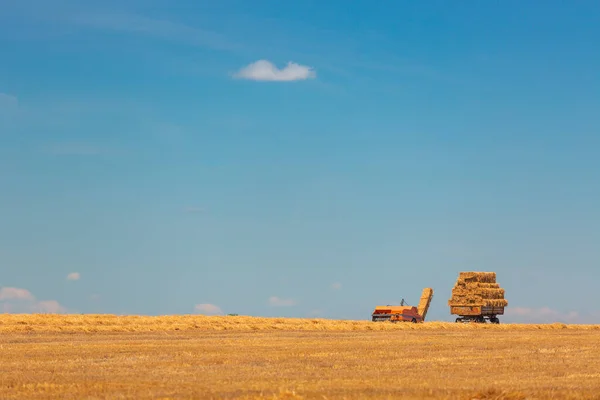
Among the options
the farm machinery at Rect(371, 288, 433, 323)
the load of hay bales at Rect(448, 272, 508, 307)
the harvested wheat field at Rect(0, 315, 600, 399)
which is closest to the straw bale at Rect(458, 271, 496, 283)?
the load of hay bales at Rect(448, 272, 508, 307)

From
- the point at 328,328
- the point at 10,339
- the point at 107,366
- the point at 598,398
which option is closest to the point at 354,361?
the point at 107,366

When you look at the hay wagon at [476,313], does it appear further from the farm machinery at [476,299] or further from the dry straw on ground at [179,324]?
the dry straw on ground at [179,324]

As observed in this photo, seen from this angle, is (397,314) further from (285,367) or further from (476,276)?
(285,367)

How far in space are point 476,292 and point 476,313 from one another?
183cm

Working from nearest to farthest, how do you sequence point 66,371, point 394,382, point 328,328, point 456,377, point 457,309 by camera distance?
point 394,382 < point 456,377 < point 66,371 < point 328,328 < point 457,309

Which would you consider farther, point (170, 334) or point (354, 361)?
point (170, 334)

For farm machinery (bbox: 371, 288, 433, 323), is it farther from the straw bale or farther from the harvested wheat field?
the harvested wheat field

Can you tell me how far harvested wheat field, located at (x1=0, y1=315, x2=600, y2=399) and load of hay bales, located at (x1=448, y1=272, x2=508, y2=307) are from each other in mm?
23315

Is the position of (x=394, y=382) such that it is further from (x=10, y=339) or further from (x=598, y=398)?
(x=10, y=339)

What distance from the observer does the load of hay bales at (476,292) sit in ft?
220

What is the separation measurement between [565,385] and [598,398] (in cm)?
223

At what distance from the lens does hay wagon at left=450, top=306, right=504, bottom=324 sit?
66312mm

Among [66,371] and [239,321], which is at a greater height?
[239,321]

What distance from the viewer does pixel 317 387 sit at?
20.2 m
